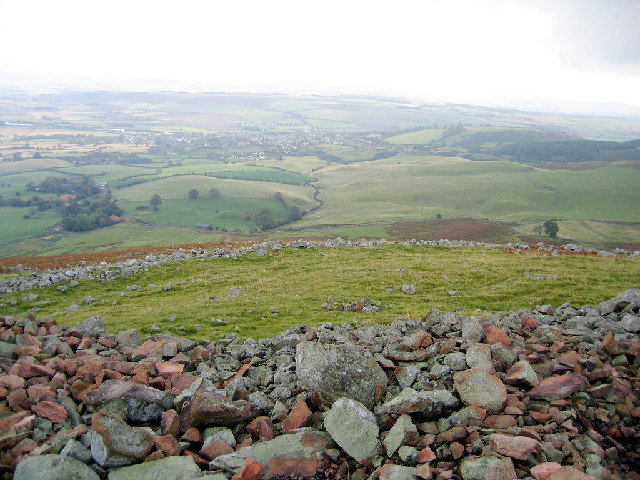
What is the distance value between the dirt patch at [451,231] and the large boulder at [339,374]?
84.8m

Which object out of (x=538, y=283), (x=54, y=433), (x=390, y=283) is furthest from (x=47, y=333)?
(x=538, y=283)

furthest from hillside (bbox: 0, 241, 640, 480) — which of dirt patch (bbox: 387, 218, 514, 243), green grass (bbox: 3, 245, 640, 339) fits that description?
dirt patch (bbox: 387, 218, 514, 243)

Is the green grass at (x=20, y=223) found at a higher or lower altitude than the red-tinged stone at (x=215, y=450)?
lower

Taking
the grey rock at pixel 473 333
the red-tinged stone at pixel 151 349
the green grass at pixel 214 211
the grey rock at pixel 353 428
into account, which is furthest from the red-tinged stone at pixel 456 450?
the green grass at pixel 214 211

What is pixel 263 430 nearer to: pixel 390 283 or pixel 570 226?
pixel 390 283

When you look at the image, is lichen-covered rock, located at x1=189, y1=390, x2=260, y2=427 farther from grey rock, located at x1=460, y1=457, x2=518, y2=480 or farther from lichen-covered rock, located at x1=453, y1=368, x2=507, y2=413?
lichen-covered rock, located at x1=453, y1=368, x2=507, y2=413

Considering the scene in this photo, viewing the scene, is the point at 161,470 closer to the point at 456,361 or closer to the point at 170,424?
the point at 170,424

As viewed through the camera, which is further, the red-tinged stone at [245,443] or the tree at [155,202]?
the tree at [155,202]

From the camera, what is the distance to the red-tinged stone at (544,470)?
7668 mm

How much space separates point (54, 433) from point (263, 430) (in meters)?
4.72

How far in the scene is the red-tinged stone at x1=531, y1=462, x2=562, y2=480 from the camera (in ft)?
25.2

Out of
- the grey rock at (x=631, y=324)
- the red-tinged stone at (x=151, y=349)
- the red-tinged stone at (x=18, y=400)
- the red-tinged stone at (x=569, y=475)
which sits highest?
the grey rock at (x=631, y=324)

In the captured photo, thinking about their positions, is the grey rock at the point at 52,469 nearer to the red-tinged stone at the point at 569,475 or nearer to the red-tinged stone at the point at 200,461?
the red-tinged stone at the point at 200,461

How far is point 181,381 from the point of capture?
465 inches
